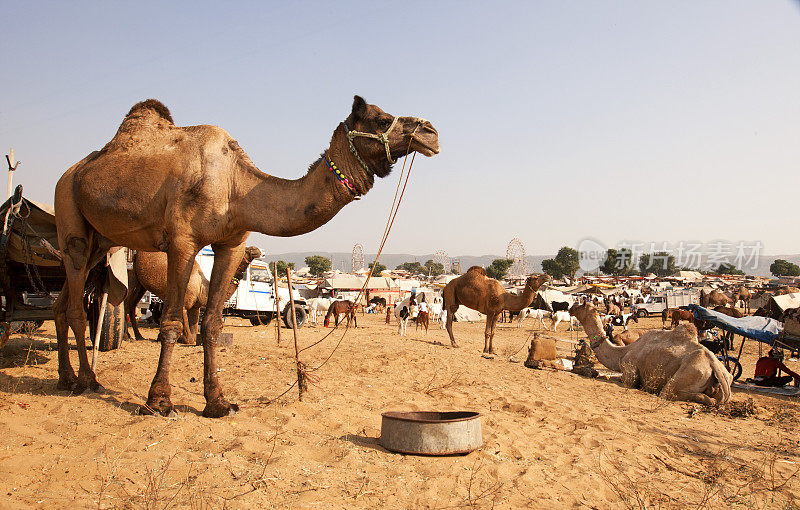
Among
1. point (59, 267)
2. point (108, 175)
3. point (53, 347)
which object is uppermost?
point (108, 175)

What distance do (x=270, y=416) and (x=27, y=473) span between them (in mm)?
2240

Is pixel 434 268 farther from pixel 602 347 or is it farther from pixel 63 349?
pixel 63 349

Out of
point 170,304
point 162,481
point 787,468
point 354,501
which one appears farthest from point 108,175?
point 787,468

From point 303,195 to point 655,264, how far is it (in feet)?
551

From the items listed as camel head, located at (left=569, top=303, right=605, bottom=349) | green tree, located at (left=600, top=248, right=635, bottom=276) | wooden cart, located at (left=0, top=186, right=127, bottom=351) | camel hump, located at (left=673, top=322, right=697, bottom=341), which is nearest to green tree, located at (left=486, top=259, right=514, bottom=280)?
green tree, located at (left=600, top=248, right=635, bottom=276)

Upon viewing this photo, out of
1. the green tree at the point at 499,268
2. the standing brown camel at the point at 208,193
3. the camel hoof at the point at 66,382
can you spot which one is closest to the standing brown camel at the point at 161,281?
the camel hoof at the point at 66,382

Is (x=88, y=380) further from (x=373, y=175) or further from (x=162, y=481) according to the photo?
(x=373, y=175)

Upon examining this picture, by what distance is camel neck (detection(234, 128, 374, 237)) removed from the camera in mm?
5270

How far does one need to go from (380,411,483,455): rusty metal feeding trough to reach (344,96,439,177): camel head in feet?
8.23

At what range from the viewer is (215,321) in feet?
19.6

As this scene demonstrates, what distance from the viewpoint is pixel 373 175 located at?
5.32m

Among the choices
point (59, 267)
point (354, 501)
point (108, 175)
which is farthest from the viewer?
point (59, 267)

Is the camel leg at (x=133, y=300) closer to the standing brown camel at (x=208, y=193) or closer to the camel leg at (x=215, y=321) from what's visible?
the standing brown camel at (x=208, y=193)

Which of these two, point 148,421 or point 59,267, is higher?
point 59,267
